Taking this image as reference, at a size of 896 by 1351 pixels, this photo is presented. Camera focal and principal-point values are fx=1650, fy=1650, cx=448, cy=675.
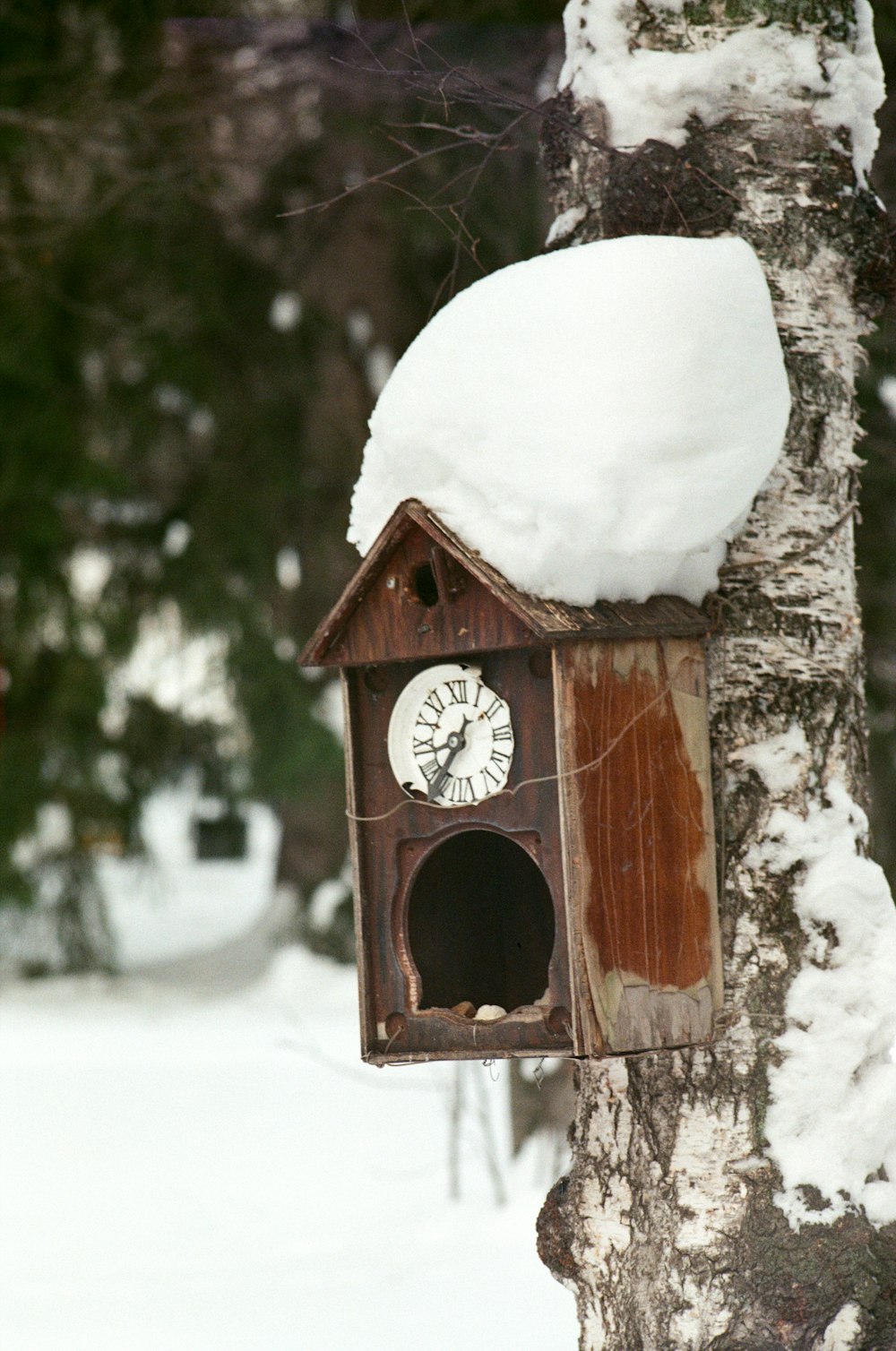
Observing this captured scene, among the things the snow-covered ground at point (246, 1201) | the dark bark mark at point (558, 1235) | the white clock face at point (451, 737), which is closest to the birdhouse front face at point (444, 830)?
the white clock face at point (451, 737)

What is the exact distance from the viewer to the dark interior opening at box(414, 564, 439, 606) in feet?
7.63

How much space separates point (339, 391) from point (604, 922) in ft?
29.6

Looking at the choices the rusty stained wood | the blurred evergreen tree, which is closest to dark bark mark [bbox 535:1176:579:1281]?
the rusty stained wood

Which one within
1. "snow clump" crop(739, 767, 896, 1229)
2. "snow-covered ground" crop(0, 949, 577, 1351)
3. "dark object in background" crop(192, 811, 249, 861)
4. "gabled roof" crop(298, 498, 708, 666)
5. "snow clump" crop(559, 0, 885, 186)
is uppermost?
"snow clump" crop(559, 0, 885, 186)

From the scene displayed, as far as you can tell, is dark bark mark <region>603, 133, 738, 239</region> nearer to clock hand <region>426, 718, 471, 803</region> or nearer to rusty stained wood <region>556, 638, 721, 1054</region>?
rusty stained wood <region>556, 638, 721, 1054</region>

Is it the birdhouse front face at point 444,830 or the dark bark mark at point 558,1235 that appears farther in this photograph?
the dark bark mark at point 558,1235

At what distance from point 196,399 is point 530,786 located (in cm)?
775

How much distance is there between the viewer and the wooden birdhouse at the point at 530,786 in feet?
7.09

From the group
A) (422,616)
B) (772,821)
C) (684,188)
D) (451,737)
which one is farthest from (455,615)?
(684,188)

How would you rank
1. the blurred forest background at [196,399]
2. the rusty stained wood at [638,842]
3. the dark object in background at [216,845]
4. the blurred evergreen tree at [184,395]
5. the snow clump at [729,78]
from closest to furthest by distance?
the rusty stained wood at [638,842]
the snow clump at [729,78]
the blurred forest background at [196,399]
the blurred evergreen tree at [184,395]
the dark object in background at [216,845]

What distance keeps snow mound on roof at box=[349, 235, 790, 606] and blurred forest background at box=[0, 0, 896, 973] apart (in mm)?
3841

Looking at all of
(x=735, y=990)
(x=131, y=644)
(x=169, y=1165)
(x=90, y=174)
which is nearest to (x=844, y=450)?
(x=735, y=990)

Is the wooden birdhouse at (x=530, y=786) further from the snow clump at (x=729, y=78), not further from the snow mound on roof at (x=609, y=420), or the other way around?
the snow clump at (x=729, y=78)

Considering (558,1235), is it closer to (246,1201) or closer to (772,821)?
(772,821)
